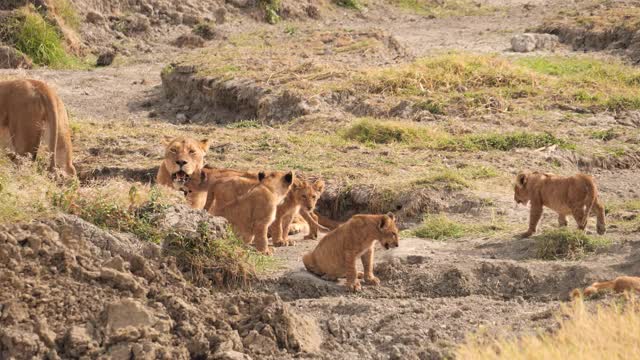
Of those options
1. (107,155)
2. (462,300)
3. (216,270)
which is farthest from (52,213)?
(107,155)

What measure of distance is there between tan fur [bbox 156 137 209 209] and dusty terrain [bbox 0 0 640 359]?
0.80 m

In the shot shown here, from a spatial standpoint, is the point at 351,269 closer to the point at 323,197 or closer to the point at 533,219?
the point at 533,219

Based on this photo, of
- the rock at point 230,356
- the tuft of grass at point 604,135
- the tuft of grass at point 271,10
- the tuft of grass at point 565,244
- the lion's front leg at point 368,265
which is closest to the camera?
the rock at point 230,356

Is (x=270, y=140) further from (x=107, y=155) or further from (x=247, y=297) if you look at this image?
(x=247, y=297)

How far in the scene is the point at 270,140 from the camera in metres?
18.4

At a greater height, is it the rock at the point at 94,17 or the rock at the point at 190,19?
the rock at the point at 94,17

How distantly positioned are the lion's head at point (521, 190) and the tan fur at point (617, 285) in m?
2.97

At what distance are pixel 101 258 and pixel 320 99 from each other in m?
11.0

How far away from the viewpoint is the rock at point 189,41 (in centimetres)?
2850

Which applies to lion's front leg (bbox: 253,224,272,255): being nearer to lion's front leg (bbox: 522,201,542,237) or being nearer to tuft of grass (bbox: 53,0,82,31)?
lion's front leg (bbox: 522,201,542,237)

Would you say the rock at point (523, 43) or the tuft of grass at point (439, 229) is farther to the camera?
the rock at point (523, 43)

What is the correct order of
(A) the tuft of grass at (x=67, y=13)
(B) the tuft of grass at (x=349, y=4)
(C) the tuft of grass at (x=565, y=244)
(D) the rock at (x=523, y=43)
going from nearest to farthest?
1. (C) the tuft of grass at (x=565, y=244)
2. (D) the rock at (x=523, y=43)
3. (A) the tuft of grass at (x=67, y=13)
4. (B) the tuft of grass at (x=349, y=4)

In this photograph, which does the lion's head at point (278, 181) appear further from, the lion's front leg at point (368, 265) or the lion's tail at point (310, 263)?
the lion's front leg at point (368, 265)

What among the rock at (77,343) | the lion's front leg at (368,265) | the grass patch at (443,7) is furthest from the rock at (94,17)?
the rock at (77,343)
